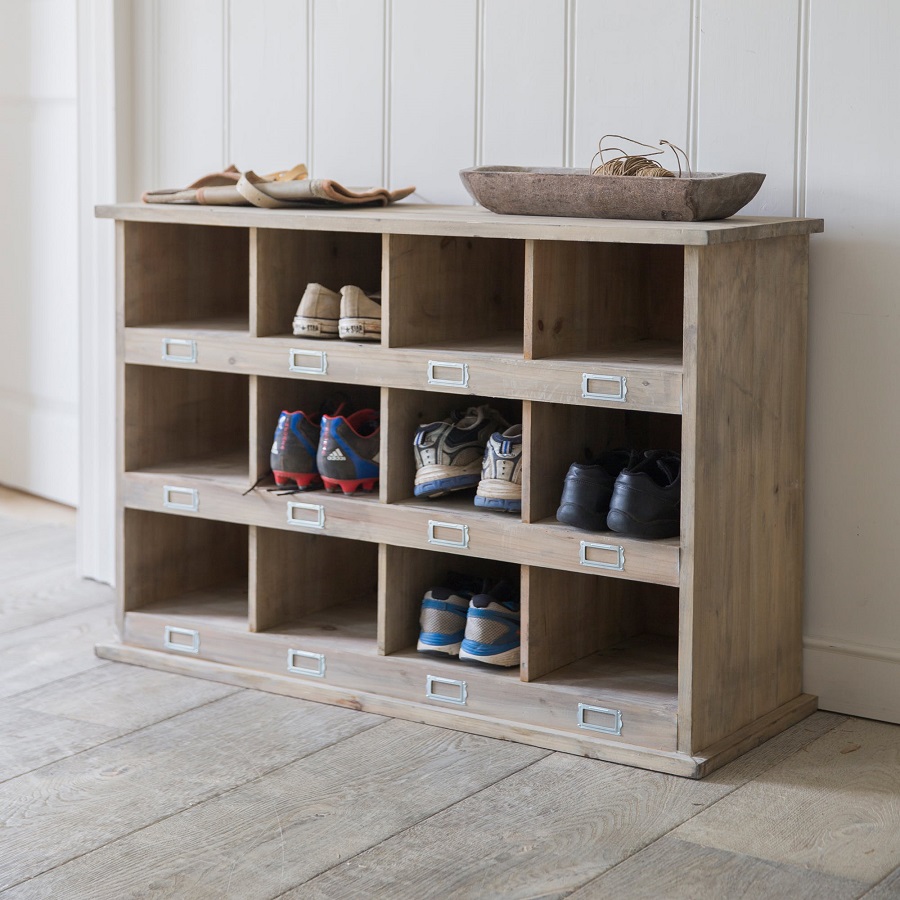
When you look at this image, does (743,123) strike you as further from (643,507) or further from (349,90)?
(349,90)

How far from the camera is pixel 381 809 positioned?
2.00 m

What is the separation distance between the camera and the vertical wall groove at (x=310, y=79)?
280cm

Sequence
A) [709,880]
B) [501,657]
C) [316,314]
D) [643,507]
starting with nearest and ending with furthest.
→ [709,880], [643,507], [501,657], [316,314]

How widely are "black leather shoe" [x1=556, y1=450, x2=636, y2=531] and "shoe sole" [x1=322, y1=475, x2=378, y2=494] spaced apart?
421 mm

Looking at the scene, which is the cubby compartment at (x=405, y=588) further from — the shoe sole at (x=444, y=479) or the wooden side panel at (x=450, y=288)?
the wooden side panel at (x=450, y=288)

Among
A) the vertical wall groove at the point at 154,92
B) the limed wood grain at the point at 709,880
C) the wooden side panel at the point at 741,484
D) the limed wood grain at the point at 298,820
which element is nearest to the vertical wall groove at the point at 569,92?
the wooden side panel at the point at 741,484

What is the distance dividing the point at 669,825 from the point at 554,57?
1401 millimetres

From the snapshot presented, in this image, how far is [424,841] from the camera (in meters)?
1.90

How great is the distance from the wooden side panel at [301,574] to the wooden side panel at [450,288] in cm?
50

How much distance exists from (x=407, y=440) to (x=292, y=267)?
0.42 meters

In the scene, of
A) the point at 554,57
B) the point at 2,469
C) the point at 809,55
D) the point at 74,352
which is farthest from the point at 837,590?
the point at 2,469

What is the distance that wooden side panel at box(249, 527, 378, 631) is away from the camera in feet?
8.38

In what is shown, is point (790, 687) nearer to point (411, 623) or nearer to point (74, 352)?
point (411, 623)

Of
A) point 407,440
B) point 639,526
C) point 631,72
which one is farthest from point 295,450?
point 631,72
